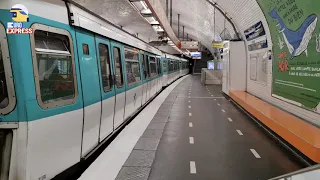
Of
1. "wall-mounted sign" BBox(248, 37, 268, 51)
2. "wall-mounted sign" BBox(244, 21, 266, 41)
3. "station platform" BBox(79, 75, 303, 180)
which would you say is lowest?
"station platform" BBox(79, 75, 303, 180)

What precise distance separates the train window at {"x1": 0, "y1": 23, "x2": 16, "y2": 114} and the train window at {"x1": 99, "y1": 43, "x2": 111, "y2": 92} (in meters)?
2.16

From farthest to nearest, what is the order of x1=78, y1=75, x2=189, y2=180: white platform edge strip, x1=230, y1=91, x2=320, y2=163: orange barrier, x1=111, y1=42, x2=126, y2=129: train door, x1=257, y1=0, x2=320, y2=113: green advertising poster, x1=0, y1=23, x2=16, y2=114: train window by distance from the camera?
x1=111, y1=42, x2=126, y2=129: train door, x1=257, y1=0, x2=320, y2=113: green advertising poster, x1=230, y1=91, x2=320, y2=163: orange barrier, x1=78, y1=75, x2=189, y2=180: white platform edge strip, x1=0, y1=23, x2=16, y2=114: train window

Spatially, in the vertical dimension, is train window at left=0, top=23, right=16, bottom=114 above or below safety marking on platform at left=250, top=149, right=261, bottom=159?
above

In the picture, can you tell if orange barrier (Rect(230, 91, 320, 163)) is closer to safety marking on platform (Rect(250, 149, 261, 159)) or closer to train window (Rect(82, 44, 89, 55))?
safety marking on platform (Rect(250, 149, 261, 159))

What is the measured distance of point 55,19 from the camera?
3414mm

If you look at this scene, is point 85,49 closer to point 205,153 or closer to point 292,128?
point 205,153

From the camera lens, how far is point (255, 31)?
10375 millimetres

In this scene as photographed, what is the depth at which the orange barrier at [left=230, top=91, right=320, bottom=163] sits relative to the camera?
177 inches

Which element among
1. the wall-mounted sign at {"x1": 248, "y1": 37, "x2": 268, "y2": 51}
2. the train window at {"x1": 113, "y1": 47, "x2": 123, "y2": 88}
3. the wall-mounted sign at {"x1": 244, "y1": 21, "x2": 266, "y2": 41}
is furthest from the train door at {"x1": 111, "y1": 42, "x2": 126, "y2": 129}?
the wall-mounted sign at {"x1": 244, "y1": 21, "x2": 266, "y2": 41}

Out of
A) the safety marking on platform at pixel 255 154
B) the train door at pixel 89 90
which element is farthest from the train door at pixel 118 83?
the safety marking on platform at pixel 255 154

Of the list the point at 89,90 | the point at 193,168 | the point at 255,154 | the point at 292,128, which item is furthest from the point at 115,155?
the point at 292,128

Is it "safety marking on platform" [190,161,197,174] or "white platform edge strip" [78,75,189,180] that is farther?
"safety marking on platform" [190,161,197,174]

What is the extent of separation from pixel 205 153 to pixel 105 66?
248 cm

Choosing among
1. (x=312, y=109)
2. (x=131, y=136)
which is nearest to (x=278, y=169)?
(x=312, y=109)
